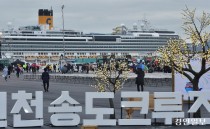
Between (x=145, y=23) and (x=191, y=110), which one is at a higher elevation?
(x=145, y=23)

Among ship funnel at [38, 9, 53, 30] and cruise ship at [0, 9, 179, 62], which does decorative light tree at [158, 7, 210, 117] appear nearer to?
cruise ship at [0, 9, 179, 62]

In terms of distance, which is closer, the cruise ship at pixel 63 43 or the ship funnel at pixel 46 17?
the cruise ship at pixel 63 43

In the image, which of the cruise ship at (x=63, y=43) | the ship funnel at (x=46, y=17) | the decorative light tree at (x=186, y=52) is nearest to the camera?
the decorative light tree at (x=186, y=52)

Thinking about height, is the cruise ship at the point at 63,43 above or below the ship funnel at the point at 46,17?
below

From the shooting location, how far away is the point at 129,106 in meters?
17.3

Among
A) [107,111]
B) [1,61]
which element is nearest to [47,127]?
[107,111]

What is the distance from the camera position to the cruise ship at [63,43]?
111 metres

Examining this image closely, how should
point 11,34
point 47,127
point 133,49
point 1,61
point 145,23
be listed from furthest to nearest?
point 145,23
point 133,49
point 11,34
point 1,61
point 47,127

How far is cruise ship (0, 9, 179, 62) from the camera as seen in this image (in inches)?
4370

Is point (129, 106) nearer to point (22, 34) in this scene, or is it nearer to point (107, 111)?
point (107, 111)

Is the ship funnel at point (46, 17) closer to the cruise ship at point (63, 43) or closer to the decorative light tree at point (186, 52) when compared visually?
the cruise ship at point (63, 43)

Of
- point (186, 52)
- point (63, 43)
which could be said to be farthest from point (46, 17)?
point (186, 52)

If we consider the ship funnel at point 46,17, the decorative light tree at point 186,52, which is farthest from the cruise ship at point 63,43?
the decorative light tree at point 186,52

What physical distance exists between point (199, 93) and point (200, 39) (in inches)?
68.7
